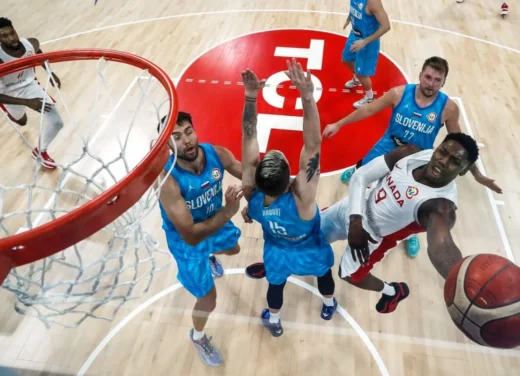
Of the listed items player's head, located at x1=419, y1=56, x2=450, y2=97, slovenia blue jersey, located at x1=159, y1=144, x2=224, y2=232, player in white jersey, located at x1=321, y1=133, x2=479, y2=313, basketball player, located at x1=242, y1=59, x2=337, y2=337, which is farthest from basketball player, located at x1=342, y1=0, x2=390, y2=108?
slovenia blue jersey, located at x1=159, y1=144, x2=224, y2=232

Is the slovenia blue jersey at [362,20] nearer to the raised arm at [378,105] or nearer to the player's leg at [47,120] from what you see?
the raised arm at [378,105]

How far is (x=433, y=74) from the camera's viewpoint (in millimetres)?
3066

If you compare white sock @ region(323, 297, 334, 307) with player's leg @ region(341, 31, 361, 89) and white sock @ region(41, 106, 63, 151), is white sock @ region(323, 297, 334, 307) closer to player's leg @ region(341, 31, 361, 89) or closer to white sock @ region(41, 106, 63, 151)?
player's leg @ region(341, 31, 361, 89)

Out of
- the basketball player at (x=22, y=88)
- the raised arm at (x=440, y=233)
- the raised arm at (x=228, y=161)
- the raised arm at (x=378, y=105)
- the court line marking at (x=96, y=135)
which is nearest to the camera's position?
the raised arm at (x=440, y=233)

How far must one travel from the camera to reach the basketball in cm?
160

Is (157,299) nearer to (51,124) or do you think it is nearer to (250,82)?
(250,82)

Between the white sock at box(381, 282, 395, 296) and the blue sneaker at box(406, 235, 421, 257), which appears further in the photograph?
the blue sneaker at box(406, 235, 421, 257)

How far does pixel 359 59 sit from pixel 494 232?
96.0 inches

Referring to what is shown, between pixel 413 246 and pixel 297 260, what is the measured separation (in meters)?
1.48

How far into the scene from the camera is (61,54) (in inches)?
88.9

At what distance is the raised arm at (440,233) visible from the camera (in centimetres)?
192

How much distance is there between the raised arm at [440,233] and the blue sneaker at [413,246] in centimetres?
144

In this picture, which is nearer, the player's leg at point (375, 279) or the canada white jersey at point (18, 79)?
the player's leg at point (375, 279)

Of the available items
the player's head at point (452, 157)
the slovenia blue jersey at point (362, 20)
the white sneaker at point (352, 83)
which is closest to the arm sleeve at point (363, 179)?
the player's head at point (452, 157)
